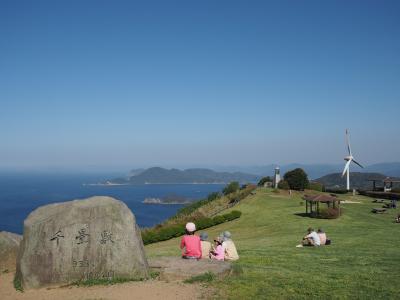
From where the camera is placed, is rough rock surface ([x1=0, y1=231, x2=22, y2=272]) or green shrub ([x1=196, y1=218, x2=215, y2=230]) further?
green shrub ([x1=196, y1=218, x2=215, y2=230])

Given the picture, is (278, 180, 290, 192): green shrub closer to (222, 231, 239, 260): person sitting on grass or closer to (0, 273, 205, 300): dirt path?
(222, 231, 239, 260): person sitting on grass

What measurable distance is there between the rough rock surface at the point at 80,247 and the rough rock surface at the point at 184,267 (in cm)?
62

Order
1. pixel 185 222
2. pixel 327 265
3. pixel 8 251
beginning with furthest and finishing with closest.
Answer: pixel 185 222 → pixel 8 251 → pixel 327 265

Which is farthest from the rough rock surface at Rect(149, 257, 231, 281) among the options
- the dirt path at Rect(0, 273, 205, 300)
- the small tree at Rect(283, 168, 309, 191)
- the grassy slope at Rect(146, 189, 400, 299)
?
the small tree at Rect(283, 168, 309, 191)

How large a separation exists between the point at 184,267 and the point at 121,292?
2100 millimetres

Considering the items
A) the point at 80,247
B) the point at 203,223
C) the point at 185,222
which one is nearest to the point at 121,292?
the point at 80,247

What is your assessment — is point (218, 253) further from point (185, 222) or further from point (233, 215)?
point (233, 215)

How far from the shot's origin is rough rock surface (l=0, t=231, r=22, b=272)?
15124 mm

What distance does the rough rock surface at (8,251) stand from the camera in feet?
49.6

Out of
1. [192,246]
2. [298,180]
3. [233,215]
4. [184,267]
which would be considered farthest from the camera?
[298,180]

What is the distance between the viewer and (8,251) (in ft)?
50.9

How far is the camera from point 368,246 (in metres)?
21.4

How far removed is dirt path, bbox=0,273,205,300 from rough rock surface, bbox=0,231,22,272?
131 inches

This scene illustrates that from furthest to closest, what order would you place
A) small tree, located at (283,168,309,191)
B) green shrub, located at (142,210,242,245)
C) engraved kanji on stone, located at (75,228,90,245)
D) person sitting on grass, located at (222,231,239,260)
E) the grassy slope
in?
small tree, located at (283,168,309,191) < green shrub, located at (142,210,242,245) < person sitting on grass, located at (222,231,239,260) < engraved kanji on stone, located at (75,228,90,245) < the grassy slope
